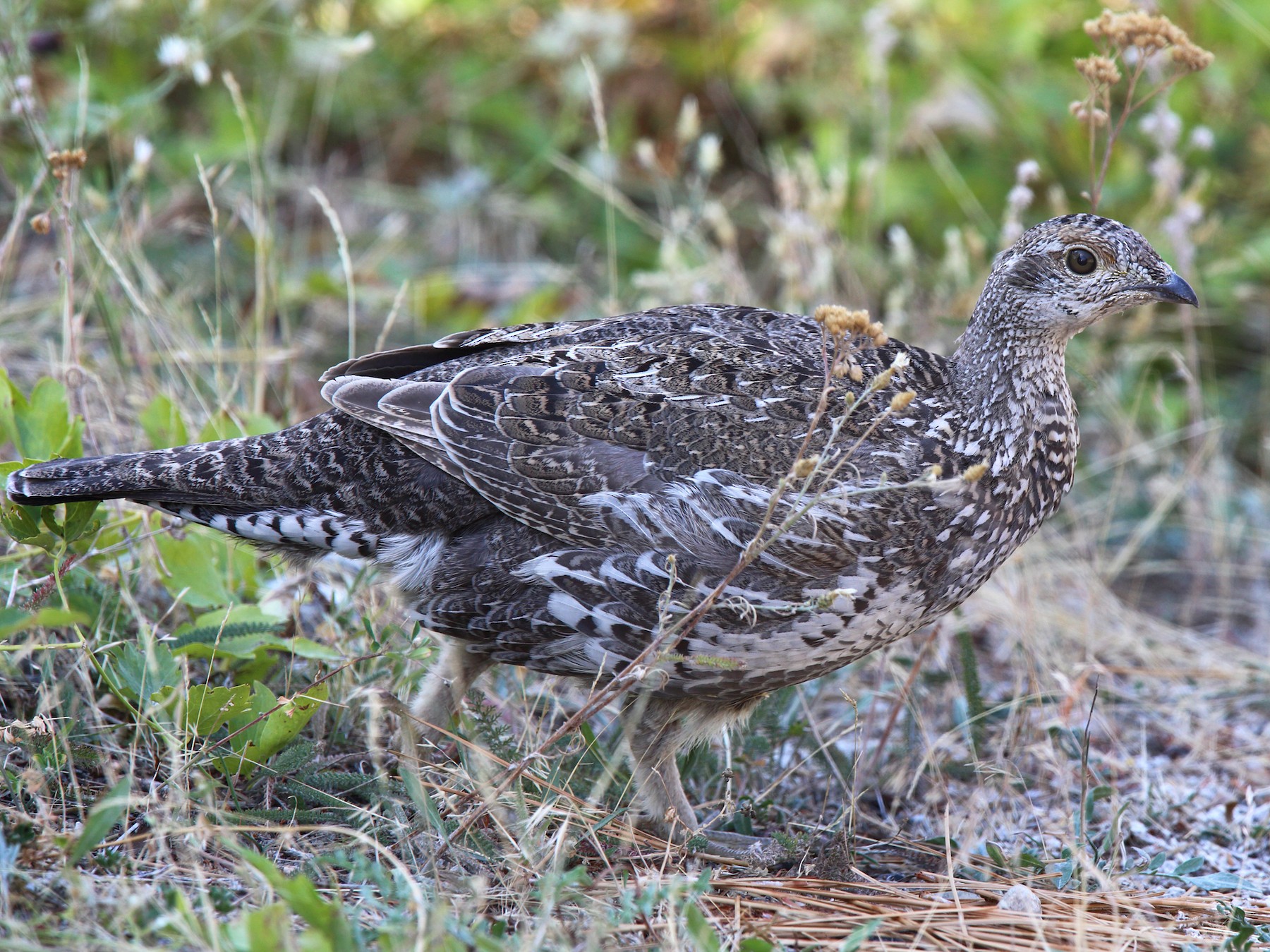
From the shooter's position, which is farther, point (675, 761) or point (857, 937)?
point (675, 761)

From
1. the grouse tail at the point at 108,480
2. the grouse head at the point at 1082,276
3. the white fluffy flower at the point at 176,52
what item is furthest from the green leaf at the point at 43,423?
the grouse head at the point at 1082,276

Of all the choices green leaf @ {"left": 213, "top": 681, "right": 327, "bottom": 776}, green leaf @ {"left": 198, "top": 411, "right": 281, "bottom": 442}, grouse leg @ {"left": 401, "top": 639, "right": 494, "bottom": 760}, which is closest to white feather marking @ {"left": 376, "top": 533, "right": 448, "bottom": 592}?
grouse leg @ {"left": 401, "top": 639, "right": 494, "bottom": 760}

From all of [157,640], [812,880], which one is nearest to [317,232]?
[157,640]

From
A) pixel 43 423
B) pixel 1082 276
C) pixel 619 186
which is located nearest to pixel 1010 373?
pixel 1082 276

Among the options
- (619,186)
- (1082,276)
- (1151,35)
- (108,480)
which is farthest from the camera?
(619,186)

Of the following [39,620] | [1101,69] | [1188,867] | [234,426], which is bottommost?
[1188,867]

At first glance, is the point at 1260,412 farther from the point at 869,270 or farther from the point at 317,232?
the point at 317,232

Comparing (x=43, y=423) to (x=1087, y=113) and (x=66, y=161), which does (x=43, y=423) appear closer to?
(x=66, y=161)

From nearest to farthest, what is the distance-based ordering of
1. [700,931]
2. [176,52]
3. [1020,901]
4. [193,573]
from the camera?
[700,931] → [1020,901] → [193,573] → [176,52]

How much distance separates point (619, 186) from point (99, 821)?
505cm

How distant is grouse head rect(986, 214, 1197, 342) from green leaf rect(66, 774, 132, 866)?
8.23 ft

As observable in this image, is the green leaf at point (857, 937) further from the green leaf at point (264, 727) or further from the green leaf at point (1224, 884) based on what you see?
the green leaf at point (264, 727)

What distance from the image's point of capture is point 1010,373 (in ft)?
11.3

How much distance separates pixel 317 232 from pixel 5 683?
3.67 meters
